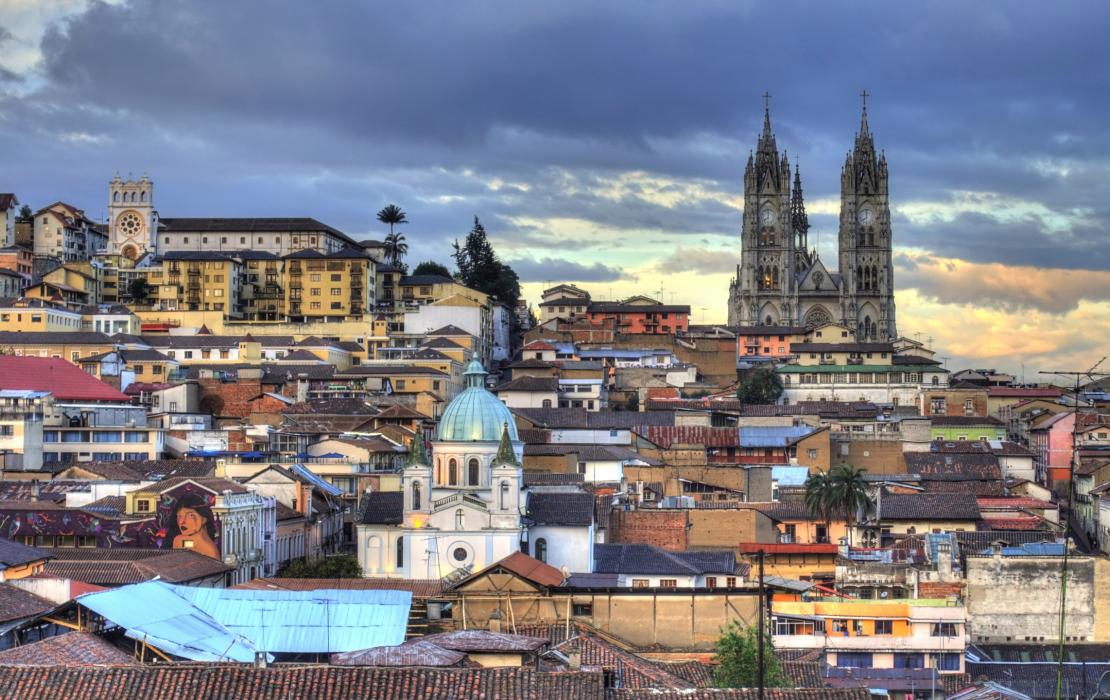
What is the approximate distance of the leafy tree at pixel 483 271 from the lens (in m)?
172

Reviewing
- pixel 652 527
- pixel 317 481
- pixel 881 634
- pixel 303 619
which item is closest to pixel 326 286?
pixel 317 481

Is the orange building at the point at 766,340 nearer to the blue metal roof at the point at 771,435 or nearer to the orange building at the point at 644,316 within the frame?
the orange building at the point at 644,316

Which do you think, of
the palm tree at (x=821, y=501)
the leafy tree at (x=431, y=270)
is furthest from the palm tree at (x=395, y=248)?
the palm tree at (x=821, y=501)

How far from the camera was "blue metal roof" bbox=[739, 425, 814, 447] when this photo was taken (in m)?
104

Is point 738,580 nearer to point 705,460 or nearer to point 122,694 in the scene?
point 705,460

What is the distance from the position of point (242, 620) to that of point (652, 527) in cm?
3519

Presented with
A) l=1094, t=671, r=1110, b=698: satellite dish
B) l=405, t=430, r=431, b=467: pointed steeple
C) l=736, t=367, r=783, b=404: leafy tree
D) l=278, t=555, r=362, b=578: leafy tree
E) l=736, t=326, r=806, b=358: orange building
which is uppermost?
l=736, t=326, r=806, b=358: orange building

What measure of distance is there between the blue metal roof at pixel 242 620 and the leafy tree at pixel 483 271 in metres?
119

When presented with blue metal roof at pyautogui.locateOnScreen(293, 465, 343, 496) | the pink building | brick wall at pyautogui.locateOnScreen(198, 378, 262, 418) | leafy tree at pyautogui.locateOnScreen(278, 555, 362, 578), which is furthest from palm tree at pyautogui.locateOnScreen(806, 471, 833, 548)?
brick wall at pyautogui.locateOnScreen(198, 378, 262, 418)

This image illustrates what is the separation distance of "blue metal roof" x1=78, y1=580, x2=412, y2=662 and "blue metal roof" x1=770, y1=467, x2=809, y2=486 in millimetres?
46178

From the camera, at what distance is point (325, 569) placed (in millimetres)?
72000

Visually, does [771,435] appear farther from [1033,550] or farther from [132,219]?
[132,219]

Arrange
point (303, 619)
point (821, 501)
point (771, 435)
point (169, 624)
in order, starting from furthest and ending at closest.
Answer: point (771, 435) → point (821, 501) → point (303, 619) → point (169, 624)

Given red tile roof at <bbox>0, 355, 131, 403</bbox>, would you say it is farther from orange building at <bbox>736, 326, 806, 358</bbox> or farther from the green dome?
orange building at <bbox>736, 326, 806, 358</bbox>
